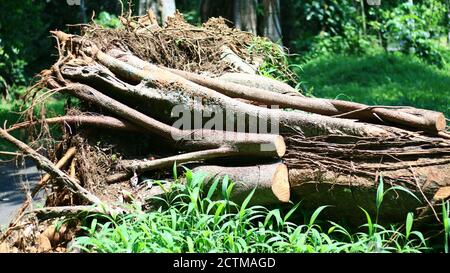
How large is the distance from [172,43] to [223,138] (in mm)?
1808

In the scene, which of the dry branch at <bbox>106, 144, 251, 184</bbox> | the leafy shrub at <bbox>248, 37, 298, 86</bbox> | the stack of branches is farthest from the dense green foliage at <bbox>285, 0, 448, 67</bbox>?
the dry branch at <bbox>106, 144, 251, 184</bbox>

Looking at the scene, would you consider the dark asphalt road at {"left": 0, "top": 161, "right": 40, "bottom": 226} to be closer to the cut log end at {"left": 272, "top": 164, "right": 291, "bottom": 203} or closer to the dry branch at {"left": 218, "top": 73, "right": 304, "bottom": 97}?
the dry branch at {"left": 218, "top": 73, "right": 304, "bottom": 97}

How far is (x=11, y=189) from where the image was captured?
29.5 ft

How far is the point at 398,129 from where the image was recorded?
5379mm

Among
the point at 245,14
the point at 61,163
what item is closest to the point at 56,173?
the point at 61,163

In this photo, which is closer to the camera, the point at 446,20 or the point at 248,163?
the point at 248,163

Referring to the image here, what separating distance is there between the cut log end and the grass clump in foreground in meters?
0.11

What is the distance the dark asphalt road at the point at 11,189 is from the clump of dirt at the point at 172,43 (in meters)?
1.43

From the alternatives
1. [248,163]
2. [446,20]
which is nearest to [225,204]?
[248,163]

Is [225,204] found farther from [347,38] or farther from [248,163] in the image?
[347,38]

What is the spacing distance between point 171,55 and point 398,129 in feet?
8.48

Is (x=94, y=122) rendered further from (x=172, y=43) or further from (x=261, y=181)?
(x=261, y=181)

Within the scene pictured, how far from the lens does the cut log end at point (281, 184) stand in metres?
5.36
